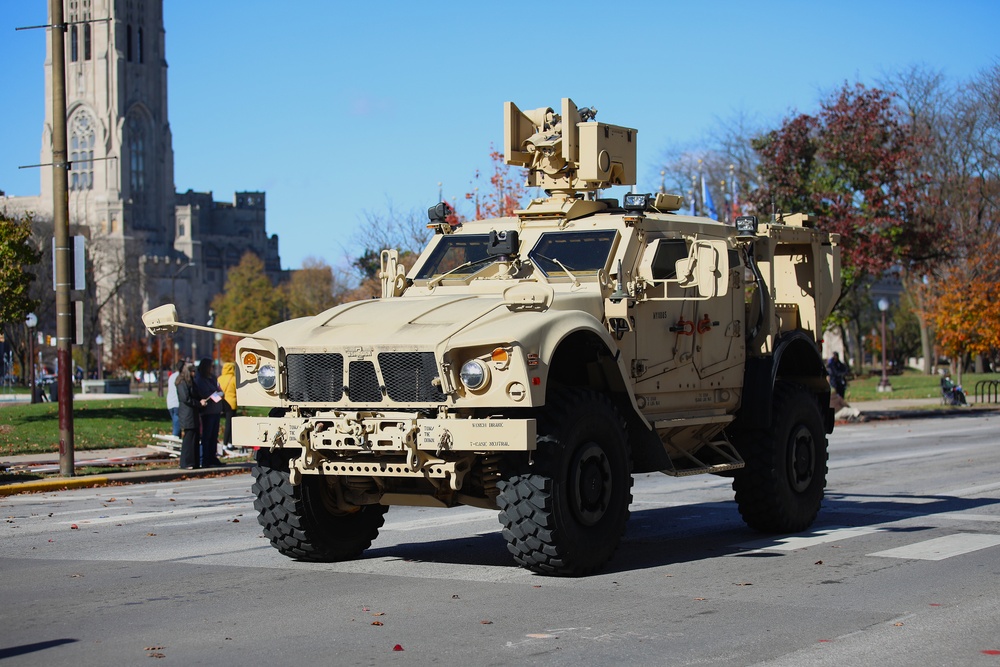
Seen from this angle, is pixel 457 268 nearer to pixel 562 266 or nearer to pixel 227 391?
pixel 562 266

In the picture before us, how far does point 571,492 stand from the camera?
9.06m

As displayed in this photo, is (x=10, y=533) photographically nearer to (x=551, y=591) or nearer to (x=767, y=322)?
(x=551, y=591)

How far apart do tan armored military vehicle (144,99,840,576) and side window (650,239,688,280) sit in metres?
0.02

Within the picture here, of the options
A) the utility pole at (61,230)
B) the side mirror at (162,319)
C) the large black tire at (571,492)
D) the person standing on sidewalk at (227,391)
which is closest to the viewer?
the large black tire at (571,492)

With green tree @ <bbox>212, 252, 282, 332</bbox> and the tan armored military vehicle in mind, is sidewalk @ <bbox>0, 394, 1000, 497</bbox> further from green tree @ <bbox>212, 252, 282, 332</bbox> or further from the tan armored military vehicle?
green tree @ <bbox>212, 252, 282, 332</bbox>

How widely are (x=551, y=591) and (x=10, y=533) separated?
20.5 feet

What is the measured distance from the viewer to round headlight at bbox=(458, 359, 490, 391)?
8.64 metres

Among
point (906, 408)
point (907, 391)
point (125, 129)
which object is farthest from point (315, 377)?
point (125, 129)

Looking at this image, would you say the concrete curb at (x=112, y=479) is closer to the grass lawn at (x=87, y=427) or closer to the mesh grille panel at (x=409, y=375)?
the grass lawn at (x=87, y=427)

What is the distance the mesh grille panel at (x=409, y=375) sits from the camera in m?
8.82

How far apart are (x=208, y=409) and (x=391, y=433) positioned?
1194 cm

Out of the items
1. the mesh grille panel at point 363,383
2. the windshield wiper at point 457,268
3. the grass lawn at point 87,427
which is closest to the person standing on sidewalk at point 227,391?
the grass lawn at point 87,427

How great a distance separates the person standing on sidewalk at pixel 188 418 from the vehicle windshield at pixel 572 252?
10.3 meters

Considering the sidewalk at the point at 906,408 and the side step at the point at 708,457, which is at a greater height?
the side step at the point at 708,457
